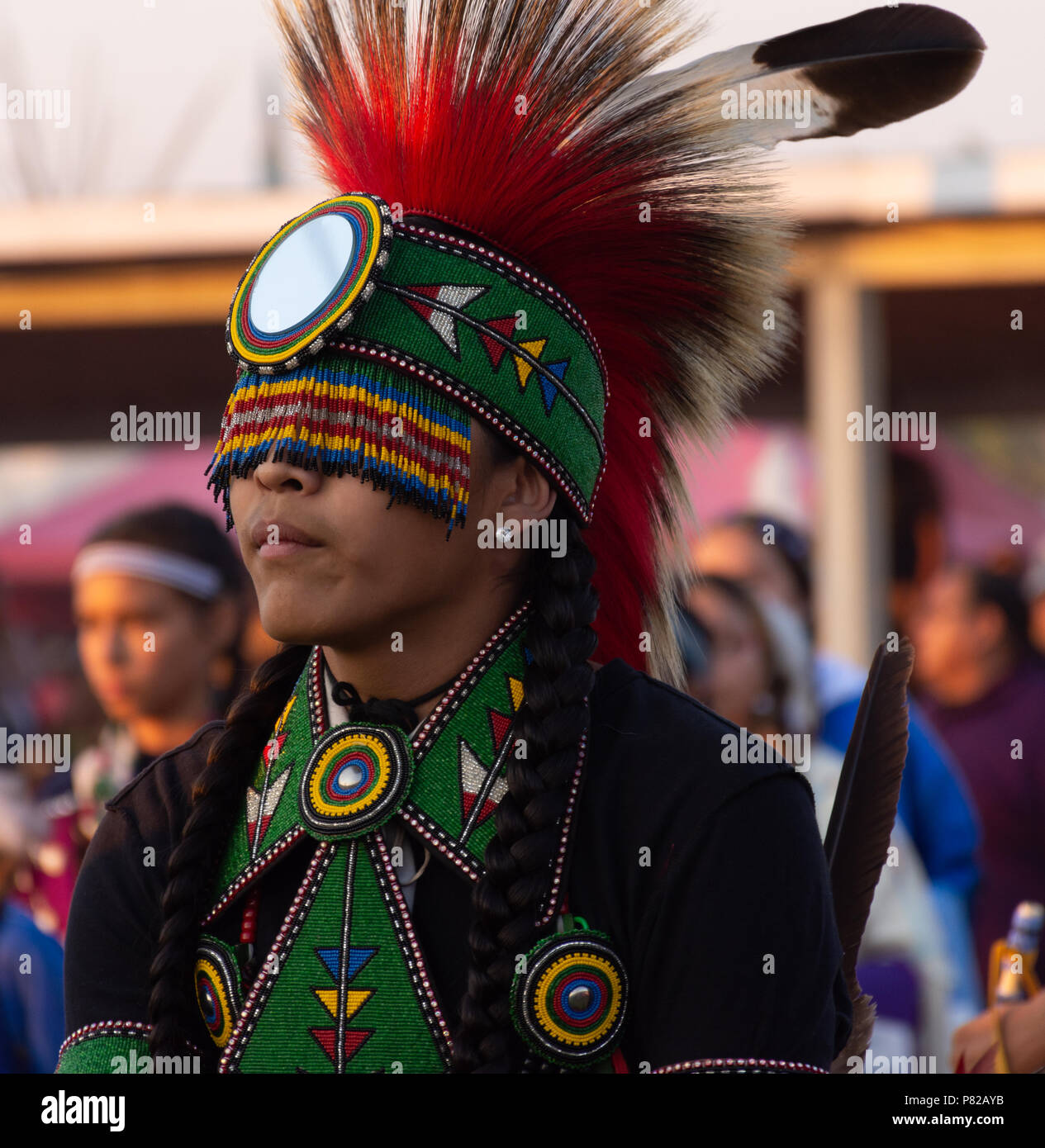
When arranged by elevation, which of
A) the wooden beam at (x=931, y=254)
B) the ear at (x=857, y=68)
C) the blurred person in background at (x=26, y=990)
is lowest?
the blurred person in background at (x=26, y=990)

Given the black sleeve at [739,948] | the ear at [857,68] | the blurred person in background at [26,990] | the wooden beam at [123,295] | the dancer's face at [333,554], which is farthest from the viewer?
the wooden beam at [123,295]

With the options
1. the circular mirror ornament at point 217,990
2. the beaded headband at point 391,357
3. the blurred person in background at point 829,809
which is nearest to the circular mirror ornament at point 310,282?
the beaded headband at point 391,357

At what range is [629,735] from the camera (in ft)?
5.90

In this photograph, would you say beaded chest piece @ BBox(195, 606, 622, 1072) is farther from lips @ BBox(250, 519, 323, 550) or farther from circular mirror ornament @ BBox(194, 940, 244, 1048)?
lips @ BBox(250, 519, 323, 550)

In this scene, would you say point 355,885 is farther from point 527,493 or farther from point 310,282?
point 310,282

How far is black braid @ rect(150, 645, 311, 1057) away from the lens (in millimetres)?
1759

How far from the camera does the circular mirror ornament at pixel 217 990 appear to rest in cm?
176

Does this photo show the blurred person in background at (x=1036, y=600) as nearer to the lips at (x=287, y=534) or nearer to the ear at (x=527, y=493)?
the ear at (x=527, y=493)

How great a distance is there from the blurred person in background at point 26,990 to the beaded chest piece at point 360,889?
2371 mm

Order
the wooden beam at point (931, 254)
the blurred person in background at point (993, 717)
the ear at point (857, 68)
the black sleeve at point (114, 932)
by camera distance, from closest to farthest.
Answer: the black sleeve at point (114, 932), the ear at point (857, 68), the blurred person in background at point (993, 717), the wooden beam at point (931, 254)

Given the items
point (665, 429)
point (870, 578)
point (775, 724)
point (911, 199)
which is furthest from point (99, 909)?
point (911, 199)

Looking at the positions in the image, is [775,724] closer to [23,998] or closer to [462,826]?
[23,998]

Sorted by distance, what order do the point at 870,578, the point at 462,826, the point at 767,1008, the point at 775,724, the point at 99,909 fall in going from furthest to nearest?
the point at 870,578, the point at 775,724, the point at 99,909, the point at 462,826, the point at 767,1008

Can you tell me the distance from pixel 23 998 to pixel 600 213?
9.74 ft
